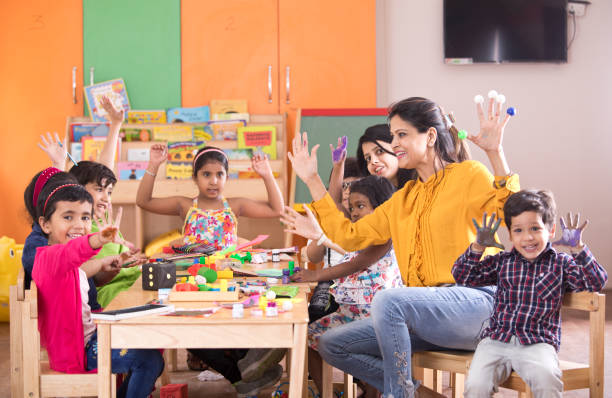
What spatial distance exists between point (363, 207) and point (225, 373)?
0.85m

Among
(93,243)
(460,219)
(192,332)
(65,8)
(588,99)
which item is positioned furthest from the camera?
(588,99)

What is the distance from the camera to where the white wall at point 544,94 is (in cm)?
552

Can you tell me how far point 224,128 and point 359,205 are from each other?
2601 millimetres

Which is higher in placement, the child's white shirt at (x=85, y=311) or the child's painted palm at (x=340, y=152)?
the child's painted palm at (x=340, y=152)

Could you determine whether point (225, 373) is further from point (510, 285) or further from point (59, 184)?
point (510, 285)

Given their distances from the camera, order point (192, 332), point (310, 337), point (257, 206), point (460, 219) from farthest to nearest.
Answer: point (257, 206)
point (310, 337)
point (460, 219)
point (192, 332)

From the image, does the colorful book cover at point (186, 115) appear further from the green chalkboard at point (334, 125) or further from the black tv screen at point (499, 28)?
the black tv screen at point (499, 28)

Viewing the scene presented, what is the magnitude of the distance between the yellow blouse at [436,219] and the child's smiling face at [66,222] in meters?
0.89

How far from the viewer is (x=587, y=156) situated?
5.63 m

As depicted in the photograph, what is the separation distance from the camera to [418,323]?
2.07 meters

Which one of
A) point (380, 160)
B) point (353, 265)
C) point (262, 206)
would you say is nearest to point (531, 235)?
point (353, 265)

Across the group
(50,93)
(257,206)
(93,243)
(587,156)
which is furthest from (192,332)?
(587,156)

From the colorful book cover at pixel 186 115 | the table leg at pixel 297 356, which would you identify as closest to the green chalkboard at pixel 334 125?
the colorful book cover at pixel 186 115

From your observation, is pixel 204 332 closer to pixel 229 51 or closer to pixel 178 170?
pixel 178 170
